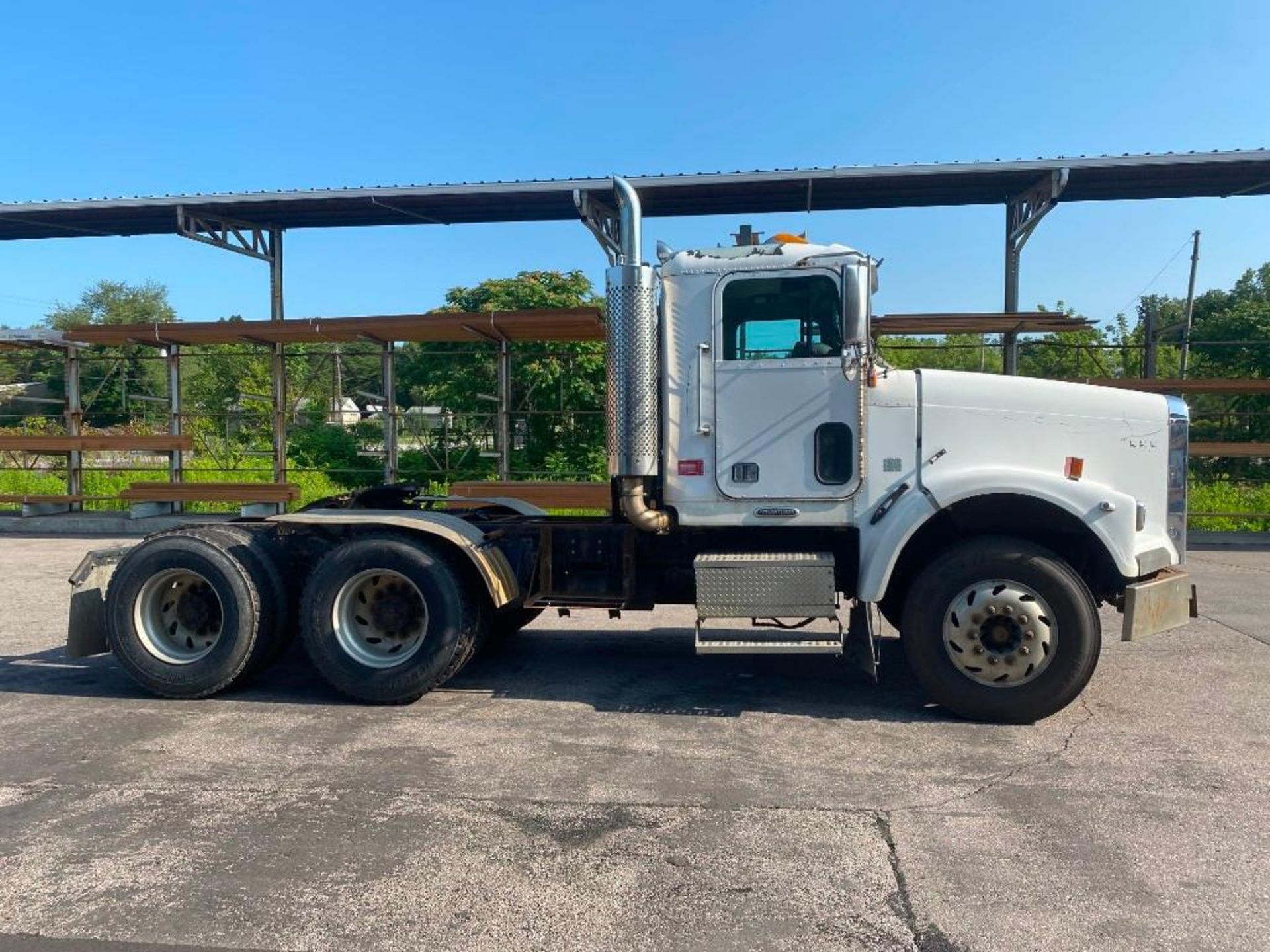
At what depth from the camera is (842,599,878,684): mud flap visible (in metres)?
6.06

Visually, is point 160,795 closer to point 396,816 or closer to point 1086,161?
point 396,816

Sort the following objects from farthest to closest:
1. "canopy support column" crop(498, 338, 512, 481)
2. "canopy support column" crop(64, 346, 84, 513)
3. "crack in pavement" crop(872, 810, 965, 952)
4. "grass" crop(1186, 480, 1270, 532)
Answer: "canopy support column" crop(64, 346, 84, 513) < "grass" crop(1186, 480, 1270, 532) < "canopy support column" crop(498, 338, 512, 481) < "crack in pavement" crop(872, 810, 965, 952)

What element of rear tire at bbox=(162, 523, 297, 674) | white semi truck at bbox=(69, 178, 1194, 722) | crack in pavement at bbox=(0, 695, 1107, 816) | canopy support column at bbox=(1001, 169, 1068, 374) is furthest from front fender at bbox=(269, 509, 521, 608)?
canopy support column at bbox=(1001, 169, 1068, 374)

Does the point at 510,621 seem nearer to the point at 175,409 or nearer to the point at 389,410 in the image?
the point at 389,410

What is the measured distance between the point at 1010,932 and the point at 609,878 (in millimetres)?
1511

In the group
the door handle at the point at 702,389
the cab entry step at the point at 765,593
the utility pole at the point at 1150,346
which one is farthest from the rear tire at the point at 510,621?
the utility pole at the point at 1150,346

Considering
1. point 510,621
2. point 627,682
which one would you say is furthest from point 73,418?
point 627,682

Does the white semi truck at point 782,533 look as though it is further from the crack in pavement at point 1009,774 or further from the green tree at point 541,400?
the green tree at point 541,400

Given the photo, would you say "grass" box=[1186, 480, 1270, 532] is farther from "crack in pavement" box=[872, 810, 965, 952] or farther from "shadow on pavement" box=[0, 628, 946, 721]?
"crack in pavement" box=[872, 810, 965, 952]

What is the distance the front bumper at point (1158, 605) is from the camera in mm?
5699

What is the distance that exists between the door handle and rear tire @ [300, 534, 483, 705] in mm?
1908

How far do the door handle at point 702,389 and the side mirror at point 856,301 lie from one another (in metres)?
0.89

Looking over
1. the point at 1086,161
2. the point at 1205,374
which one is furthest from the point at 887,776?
the point at 1205,374

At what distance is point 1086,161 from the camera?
50.8ft
